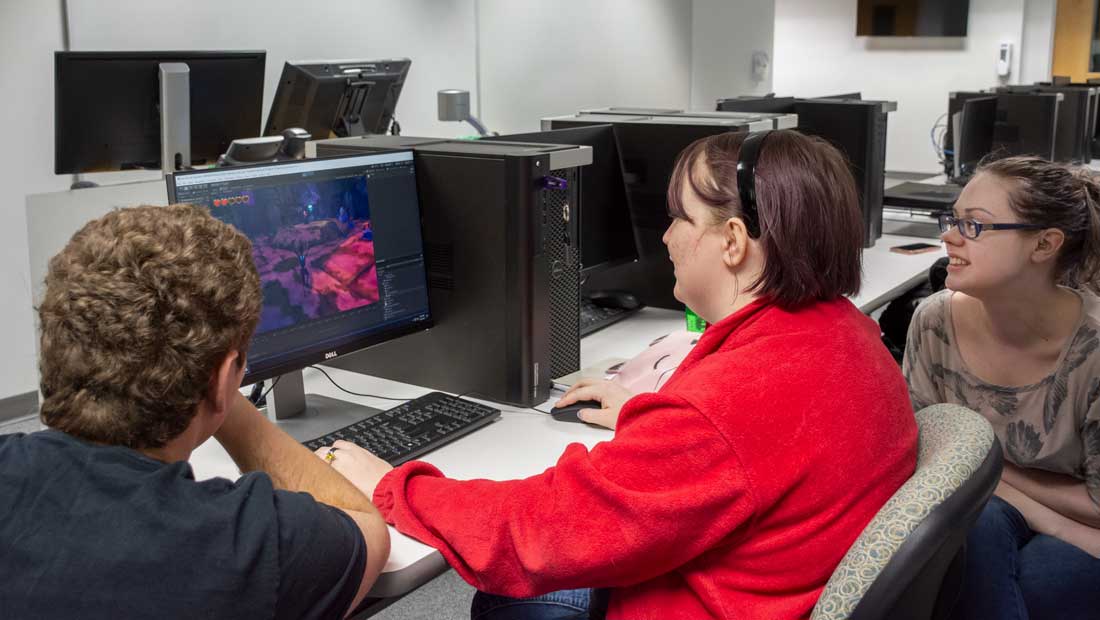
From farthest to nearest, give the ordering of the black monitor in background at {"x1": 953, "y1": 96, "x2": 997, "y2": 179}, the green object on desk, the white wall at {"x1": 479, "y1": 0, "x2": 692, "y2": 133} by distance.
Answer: the white wall at {"x1": 479, "y1": 0, "x2": 692, "y2": 133}, the black monitor in background at {"x1": 953, "y1": 96, "x2": 997, "y2": 179}, the green object on desk

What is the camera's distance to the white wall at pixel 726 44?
7.38 meters

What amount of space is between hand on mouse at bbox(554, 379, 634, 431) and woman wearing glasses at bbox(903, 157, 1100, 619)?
0.59 meters

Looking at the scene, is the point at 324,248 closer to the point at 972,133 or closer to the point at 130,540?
the point at 130,540

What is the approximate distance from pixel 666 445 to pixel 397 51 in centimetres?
449

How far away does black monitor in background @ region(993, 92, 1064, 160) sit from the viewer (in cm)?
473

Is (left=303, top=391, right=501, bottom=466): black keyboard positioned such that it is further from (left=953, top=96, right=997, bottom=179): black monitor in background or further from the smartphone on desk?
(left=953, top=96, right=997, bottom=179): black monitor in background

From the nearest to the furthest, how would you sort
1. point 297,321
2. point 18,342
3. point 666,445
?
point 666,445 < point 297,321 < point 18,342

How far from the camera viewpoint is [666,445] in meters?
1.04

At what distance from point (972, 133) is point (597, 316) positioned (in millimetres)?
2793

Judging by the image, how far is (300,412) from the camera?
175 cm

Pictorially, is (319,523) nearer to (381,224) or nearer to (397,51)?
(381,224)

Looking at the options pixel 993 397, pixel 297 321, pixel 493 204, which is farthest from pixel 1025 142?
pixel 297 321

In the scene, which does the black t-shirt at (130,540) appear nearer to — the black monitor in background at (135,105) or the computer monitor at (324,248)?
the computer monitor at (324,248)

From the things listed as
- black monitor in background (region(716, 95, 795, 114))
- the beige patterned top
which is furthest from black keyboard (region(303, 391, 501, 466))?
black monitor in background (region(716, 95, 795, 114))
